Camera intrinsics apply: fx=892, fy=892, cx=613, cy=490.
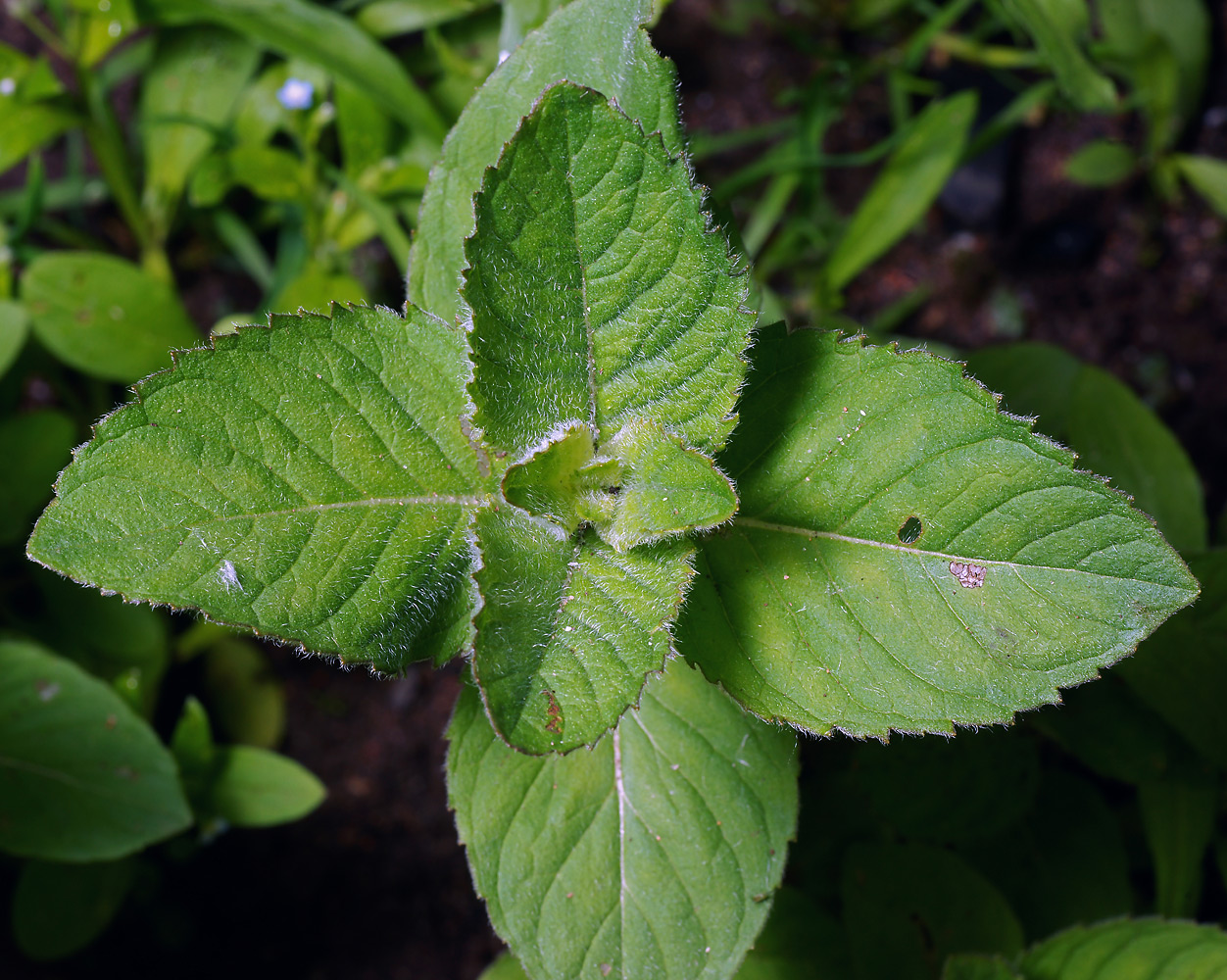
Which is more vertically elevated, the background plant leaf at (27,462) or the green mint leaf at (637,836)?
the green mint leaf at (637,836)

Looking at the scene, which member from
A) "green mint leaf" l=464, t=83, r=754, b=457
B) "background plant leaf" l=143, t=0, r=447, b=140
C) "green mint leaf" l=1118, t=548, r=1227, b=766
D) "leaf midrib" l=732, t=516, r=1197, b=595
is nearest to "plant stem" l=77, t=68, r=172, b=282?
"background plant leaf" l=143, t=0, r=447, b=140

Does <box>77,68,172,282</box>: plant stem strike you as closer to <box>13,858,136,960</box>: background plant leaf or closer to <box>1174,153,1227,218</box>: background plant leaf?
<box>13,858,136,960</box>: background plant leaf

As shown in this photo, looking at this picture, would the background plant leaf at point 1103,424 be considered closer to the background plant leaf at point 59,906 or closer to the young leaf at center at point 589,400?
the young leaf at center at point 589,400

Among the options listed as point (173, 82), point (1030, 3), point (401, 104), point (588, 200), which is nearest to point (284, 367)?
point (588, 200)

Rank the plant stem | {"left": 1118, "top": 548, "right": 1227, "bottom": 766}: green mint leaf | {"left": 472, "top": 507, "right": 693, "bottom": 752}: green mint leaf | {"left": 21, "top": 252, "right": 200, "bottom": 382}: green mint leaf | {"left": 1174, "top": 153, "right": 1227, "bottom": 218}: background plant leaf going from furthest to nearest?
{"left": 1174, "top": 153, "right": 1227, "bottom": 218}: background plant leaf, the plant stem, {"left": 21, "top": 252, "right": 200, "bottom": 382}: green mint leaf, {"left": 1118, "top": 548, "right": 1227, "bottom": 766}: green mint leaf, {"left": 472, "top": 507, "right": 693, "bottom": 752}: green mint leaf

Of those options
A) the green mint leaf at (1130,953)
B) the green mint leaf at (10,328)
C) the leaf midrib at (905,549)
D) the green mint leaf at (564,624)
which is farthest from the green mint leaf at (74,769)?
the green mint leaf at (1130,953)

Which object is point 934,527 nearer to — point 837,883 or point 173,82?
point 837,883
